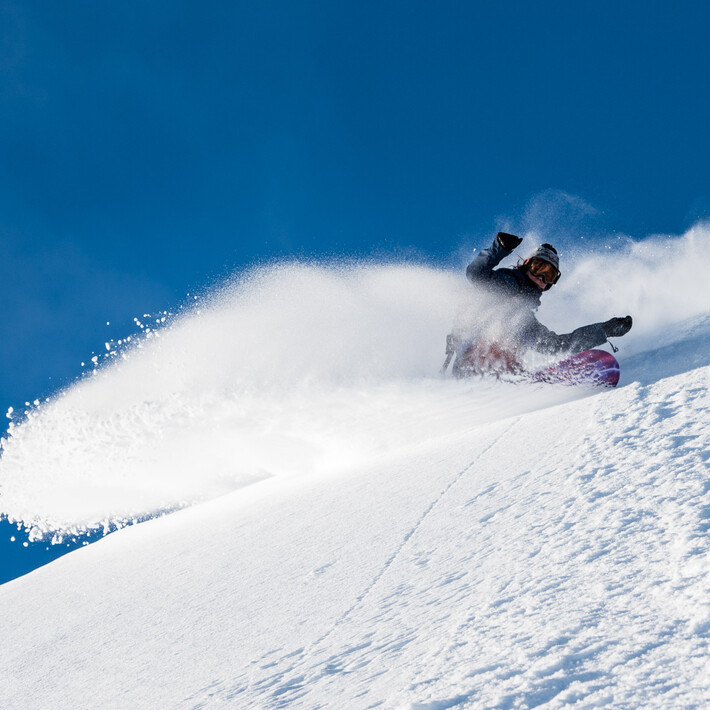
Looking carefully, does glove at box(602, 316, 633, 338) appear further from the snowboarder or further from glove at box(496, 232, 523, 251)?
glove at box(496, 232, 523, 251)

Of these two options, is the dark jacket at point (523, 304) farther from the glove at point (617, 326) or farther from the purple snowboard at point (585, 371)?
the purple snowboard at point (585, 371)

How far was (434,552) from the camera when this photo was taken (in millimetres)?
2604

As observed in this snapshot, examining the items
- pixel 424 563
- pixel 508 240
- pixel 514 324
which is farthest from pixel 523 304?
pixel 424 563

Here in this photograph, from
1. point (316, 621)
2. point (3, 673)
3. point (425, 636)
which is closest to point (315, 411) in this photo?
point (3, 673)

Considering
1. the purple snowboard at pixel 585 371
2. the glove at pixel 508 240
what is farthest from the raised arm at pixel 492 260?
the purple snowboard at pixel 585 371

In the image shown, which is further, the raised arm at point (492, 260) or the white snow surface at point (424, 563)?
the raised arm at point (492, 260)

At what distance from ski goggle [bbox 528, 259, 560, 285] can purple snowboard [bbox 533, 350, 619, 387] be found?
1.09 m

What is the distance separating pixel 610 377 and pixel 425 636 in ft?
13.3

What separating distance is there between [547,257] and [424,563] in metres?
4.63

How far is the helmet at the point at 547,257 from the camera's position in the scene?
20.7 ft

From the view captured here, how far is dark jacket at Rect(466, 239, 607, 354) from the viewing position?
5.98 m

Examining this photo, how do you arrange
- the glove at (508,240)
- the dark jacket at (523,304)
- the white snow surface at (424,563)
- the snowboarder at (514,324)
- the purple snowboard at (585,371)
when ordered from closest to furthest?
1. the white snow surface at (424,563)
2. the purple snowboard at (585,371)
3. the glove at (508,240)
4. the dark jacket at (523,304)
5. the snowboarder at (514,324)

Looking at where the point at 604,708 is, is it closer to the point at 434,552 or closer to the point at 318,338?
the point at 434,552

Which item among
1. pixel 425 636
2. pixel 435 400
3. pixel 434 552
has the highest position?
pixel 435 400
